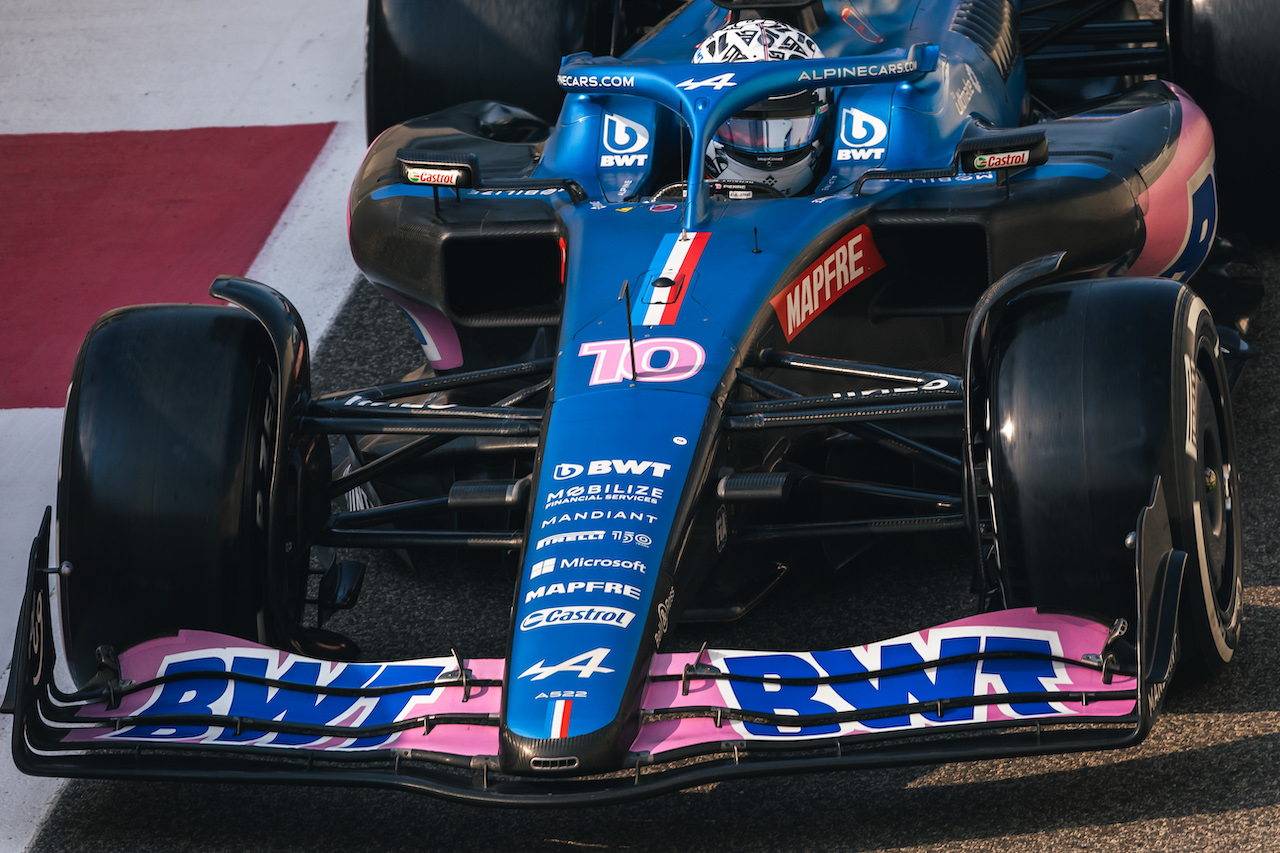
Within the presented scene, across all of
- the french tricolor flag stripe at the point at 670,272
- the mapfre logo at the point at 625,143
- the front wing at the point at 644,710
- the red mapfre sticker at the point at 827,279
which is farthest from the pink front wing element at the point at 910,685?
the mapfre logo at the point at 625,143

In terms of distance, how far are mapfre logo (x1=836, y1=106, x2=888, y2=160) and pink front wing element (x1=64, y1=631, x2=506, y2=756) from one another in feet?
7.20

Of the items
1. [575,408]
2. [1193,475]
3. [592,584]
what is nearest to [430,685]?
[592,584]

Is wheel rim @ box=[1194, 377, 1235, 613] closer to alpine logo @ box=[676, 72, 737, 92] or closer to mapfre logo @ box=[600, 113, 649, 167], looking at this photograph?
alpine logo @ box=[676, 72, 737, 92]

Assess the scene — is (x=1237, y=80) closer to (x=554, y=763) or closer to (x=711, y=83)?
(x=711, y=83)

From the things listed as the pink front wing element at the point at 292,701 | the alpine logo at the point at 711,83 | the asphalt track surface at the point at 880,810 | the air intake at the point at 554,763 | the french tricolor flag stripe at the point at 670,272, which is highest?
the alpine logo at the point at 711,83

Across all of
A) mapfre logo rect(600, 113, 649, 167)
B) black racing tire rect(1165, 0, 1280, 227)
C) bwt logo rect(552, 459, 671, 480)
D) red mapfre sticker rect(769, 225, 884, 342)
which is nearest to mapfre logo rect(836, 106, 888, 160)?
red mapfre sticker rect(769, 225, 884, 342)

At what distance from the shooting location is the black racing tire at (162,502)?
371cm

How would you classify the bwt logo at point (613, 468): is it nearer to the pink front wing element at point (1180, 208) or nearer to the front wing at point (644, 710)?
the front wing at point (644, 710)

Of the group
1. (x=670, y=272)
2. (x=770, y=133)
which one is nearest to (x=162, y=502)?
(x=670, y=272)

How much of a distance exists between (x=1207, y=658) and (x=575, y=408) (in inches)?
61.4

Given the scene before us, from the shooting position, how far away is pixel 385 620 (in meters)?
4.61

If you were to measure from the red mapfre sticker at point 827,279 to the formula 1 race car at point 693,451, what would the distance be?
0.02 meters

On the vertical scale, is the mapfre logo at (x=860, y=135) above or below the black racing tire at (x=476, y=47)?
above

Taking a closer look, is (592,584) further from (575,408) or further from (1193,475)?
(1193,475)
